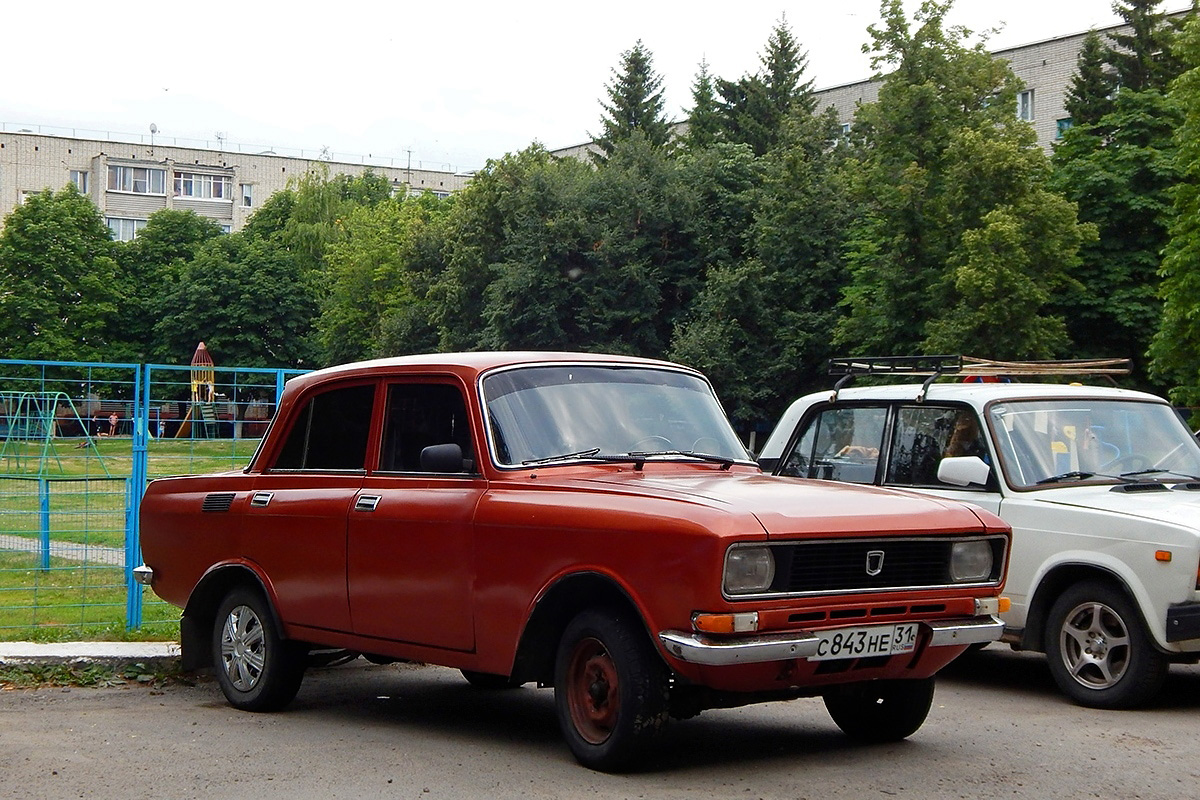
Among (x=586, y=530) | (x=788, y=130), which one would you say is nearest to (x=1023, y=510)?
(x=586, y=530)

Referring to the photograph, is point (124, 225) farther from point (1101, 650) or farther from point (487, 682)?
point (1101, 650)

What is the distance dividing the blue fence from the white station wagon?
17.9 ft

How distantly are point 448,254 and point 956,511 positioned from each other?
2261 inches

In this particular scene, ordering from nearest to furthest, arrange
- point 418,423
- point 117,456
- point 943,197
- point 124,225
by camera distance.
Answer: point 418,423, point 117,456, point 943,197, point 124,225

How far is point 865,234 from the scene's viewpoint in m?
49.1

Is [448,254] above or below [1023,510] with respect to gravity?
above

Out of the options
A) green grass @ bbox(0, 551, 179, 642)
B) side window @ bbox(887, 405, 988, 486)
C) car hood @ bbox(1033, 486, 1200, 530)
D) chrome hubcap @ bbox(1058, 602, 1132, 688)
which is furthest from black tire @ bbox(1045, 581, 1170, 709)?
green grass @ bbox(0, 551, 179, 642)

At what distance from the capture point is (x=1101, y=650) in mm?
8602

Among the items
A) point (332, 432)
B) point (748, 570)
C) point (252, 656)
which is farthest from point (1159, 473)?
point (252, 656)

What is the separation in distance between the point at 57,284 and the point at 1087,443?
71.4 m

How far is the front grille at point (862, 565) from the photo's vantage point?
5902 millimetres

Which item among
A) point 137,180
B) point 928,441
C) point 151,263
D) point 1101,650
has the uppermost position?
point 137,180

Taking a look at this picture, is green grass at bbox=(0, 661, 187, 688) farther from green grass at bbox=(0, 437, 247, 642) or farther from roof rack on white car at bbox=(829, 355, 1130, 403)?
roof rack on white car at bbox=(829, 355, 1130, 403)

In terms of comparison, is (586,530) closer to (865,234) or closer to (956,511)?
(956,511)
